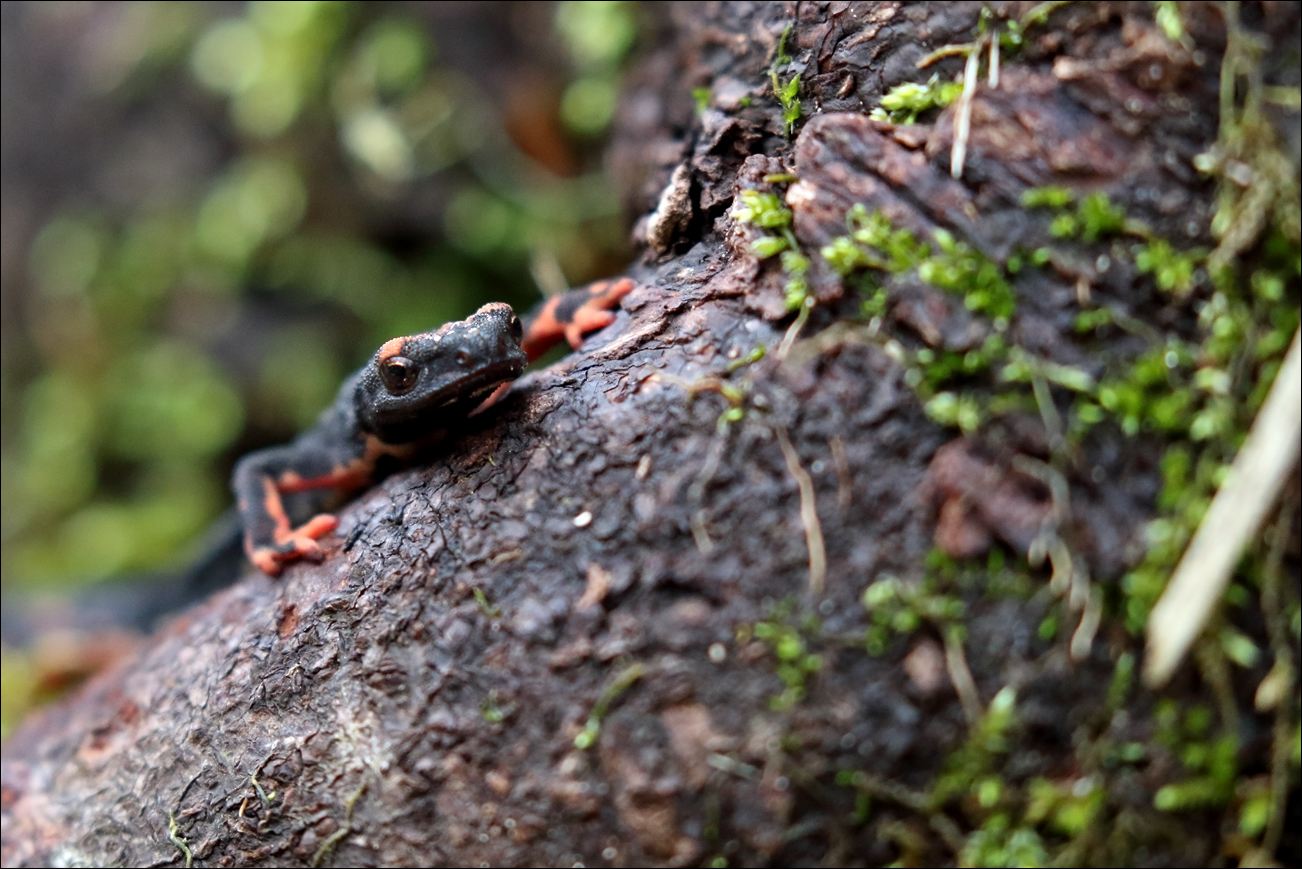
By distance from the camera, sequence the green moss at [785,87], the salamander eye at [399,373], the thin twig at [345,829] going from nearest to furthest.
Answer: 1. the thin twig at [345,829]
2. the green moss at [785,87]
3. the salamander eye at [399,373]

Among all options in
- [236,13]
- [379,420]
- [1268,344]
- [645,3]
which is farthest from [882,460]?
[236,13]

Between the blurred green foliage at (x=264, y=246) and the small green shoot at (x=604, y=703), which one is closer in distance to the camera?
the small green shoot at (x=604, y=703)

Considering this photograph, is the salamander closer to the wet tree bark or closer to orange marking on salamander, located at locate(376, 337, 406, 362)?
orange marking on salamander, located at locate(376, 337, 406, 362)

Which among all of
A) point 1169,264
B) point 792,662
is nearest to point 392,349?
point 792,662

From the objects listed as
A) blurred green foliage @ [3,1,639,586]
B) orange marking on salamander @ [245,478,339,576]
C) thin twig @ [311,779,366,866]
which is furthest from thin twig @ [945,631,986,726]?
blurred green foliage @ [3,1,639,586]

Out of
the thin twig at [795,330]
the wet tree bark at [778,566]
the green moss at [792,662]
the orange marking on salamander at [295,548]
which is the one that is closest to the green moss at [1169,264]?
the wet tree bark at [778,566]

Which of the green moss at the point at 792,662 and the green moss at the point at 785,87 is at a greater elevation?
the green moss at the point at 785,87

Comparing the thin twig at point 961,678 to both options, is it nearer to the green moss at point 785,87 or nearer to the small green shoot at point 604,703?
the small green shoot at point 604,703

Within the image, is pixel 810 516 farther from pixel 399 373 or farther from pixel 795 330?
pixel 399 373

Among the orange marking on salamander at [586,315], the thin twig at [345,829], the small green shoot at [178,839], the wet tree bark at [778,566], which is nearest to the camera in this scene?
the wet tree bark at [778,566]
